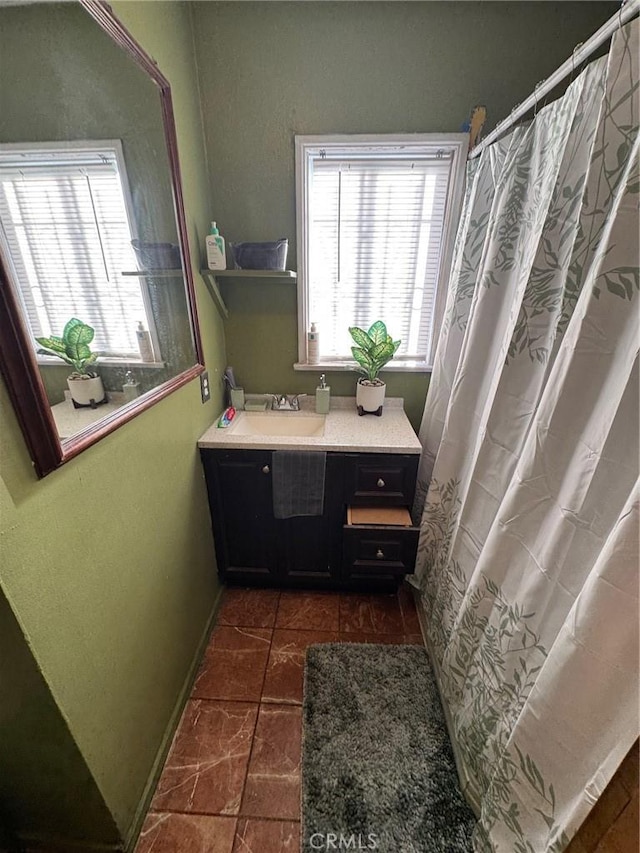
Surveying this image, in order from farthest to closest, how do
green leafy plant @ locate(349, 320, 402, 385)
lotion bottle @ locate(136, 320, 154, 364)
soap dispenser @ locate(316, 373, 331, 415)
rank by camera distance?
soap dispenser @ locate(316, 373, 331, 415) < green leafy plant @ locate(349, 320, 402, 385) < lotion bottle @ locate(136, 320, 154, 364)

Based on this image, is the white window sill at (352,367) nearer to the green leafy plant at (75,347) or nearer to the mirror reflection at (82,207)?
the mirror reflection at (82,207)

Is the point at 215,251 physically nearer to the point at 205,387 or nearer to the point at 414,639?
the point at 205,387

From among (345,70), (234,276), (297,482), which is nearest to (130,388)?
(297,482)

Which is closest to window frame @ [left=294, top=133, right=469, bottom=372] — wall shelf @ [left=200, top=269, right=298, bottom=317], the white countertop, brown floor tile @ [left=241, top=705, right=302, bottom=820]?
wall shelf @ [left=200, top=269, right=298, bottom=317]

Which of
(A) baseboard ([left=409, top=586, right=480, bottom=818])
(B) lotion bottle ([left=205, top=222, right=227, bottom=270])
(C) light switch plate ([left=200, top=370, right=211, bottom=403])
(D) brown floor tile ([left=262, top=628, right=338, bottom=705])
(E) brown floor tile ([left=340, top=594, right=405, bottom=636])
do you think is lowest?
(D) brown floor tile ([left=262, top=628, right=338, bottom=705])

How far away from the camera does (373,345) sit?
1618 millimetres

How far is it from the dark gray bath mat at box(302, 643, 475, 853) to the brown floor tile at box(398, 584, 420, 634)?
104 millimetres

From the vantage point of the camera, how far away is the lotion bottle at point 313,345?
1.70 metres

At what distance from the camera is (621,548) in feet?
1.89

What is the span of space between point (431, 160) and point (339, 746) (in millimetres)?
2348

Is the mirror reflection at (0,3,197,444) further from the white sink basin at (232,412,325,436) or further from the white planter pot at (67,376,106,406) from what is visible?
the white sink basin at (232,412,325,436)

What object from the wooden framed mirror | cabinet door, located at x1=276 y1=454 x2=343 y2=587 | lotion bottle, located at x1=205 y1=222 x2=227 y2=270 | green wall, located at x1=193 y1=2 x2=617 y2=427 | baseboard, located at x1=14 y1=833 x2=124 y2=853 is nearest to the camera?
the wooden framed mirror

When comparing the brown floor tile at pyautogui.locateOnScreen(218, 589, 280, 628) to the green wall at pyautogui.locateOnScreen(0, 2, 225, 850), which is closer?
the green wall at pyautogui.locateOnScreen(0, 2, 225, 850)

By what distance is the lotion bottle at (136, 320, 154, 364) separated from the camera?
100 cm
